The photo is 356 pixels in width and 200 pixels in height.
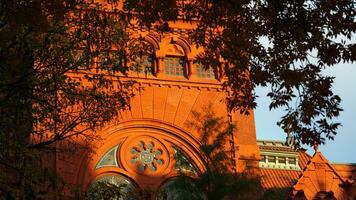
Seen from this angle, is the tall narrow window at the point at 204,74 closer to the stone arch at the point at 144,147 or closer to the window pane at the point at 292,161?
the stone arch at the point at 144,147

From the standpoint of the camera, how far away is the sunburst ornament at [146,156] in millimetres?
22703

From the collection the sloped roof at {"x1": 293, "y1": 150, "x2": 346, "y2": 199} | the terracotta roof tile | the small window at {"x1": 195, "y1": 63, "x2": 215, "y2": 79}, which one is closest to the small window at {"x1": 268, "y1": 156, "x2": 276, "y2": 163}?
the terracotta roof tile

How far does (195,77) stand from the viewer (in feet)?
80.2

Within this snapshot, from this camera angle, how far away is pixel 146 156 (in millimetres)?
22891

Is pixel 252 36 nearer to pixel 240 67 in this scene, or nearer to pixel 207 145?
pixel 240 67

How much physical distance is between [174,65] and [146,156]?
3.73m

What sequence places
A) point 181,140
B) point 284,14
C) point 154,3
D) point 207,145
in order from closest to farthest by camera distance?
1. point 284,14
2. point 154,3
3. point 207,145
4. point 181,140

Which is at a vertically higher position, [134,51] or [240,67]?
[134,51]

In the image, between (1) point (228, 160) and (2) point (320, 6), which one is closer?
(2) point (320, 6)

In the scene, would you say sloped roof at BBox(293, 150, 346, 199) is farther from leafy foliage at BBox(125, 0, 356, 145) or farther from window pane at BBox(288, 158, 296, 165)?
leafy foliage at BBox(125, 0, 356, 145)

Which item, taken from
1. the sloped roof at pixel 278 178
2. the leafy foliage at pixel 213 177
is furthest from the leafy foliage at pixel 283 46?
the sloped roof at pixel 278 178

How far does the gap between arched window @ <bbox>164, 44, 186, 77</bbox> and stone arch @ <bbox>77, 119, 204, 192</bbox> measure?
228cm

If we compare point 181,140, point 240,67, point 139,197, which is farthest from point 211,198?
point 240,67

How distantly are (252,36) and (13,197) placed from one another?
551 centimetres
